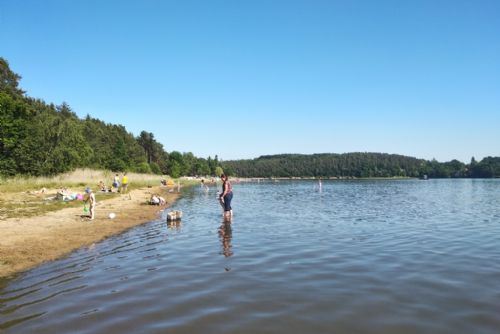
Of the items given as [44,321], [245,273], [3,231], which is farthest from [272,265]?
[3,231]

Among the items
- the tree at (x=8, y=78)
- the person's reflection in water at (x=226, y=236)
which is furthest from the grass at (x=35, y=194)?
the tree at (x=8, y=78)

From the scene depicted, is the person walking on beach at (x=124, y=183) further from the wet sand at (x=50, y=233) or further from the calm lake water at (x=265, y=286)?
the calm lake water at (x=265, y=286)

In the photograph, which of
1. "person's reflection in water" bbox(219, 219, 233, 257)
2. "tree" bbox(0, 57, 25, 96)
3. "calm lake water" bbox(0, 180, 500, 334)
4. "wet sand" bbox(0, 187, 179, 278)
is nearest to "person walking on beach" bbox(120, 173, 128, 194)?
"wet sand" bbox(0, 187, 179, 278)

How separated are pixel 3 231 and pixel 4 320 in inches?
388

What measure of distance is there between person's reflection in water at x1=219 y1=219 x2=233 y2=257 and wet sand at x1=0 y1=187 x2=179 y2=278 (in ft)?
16.1

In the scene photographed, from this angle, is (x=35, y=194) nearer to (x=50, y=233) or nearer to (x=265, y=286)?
(x=50, y=233)

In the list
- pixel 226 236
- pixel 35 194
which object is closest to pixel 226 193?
pixel 226 236

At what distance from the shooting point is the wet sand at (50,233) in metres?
12.0

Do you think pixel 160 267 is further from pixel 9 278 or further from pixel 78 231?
pixel 78 231

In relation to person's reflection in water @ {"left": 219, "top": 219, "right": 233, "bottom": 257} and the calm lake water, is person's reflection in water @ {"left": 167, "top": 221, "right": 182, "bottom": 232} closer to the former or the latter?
person's reflection in water @ {"left": 219, "top": 219, "right": 233, "bottom": 257}

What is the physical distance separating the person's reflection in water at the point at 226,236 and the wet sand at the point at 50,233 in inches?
194

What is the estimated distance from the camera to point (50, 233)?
52.6 feet

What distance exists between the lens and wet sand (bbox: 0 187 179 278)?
12.0 m

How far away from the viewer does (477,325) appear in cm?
685
